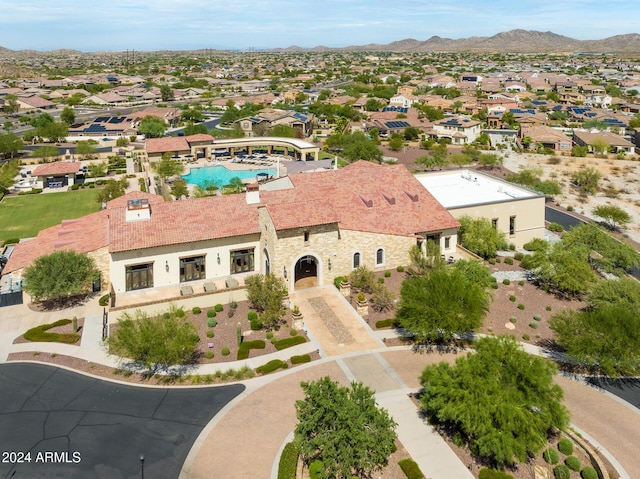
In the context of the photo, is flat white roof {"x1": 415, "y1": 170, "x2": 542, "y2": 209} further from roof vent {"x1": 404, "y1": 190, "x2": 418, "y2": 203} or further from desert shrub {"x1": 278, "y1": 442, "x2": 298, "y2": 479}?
desert shrub {"x1": 278, "y1": 442, "x2": 298, "y2": 479}

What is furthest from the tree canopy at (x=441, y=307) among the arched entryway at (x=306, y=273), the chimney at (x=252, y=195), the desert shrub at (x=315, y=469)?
the chimney at (x=252, y=195)

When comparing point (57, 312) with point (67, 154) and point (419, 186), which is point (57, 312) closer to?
point (419, 186)

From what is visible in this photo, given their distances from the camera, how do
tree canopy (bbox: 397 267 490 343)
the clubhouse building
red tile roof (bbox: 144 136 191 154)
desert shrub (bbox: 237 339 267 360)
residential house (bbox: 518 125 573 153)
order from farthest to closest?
residential house (bbox: 518 125 573 153), red tile roof (bbox: 144 136 191 154), the clubhouse building, desert shrub (bbox: 237 339 267 360), tree canopy (bbox: 397 267 490 343)

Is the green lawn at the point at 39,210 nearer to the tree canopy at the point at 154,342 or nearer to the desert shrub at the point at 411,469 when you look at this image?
the tree canopy at the point at 154,342

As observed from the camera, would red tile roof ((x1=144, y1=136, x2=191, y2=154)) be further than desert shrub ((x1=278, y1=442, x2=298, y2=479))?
Yes

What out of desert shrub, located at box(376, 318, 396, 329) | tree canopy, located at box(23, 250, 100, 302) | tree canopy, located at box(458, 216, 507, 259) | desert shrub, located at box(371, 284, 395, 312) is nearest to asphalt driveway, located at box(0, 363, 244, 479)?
tree canopy, located at box(23, 250, 100, 302)
